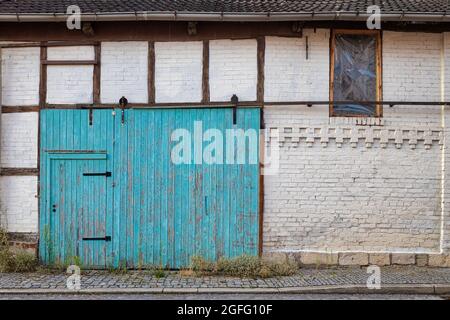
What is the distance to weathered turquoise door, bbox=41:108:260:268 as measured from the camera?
8898mm

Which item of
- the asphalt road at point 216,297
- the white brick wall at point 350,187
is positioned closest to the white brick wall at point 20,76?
the asphalt road at point 216,297

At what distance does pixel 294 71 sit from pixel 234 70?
3.56ft

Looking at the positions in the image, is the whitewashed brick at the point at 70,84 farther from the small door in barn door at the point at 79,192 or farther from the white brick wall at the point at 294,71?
the white brick wall at the point at 294,71

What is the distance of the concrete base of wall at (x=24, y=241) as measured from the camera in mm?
8953

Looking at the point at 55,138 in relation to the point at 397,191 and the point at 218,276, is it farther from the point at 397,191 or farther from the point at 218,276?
the point at 397,191

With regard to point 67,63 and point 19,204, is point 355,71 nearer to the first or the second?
point 67,63

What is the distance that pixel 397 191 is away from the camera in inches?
353

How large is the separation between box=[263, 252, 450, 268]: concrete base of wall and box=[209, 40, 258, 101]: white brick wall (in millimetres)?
2906

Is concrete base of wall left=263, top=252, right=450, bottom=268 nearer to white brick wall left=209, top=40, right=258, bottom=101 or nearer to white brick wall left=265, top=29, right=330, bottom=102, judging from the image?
white brick wall left=265, top=29, right=330, bottom=102

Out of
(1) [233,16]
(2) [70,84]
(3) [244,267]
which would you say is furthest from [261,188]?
(2) [70,84]

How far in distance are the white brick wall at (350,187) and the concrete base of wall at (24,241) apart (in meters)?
4.17

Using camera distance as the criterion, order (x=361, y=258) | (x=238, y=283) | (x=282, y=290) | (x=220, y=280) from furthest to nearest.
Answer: (x=361, y=258), (x=220, y=280), (x=238, y=283), (x=282, y=290)

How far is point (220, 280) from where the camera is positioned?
8.12 m

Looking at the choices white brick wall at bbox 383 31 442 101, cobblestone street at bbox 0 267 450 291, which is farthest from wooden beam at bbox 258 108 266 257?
white brick wall at bbox 383 31 442 101
